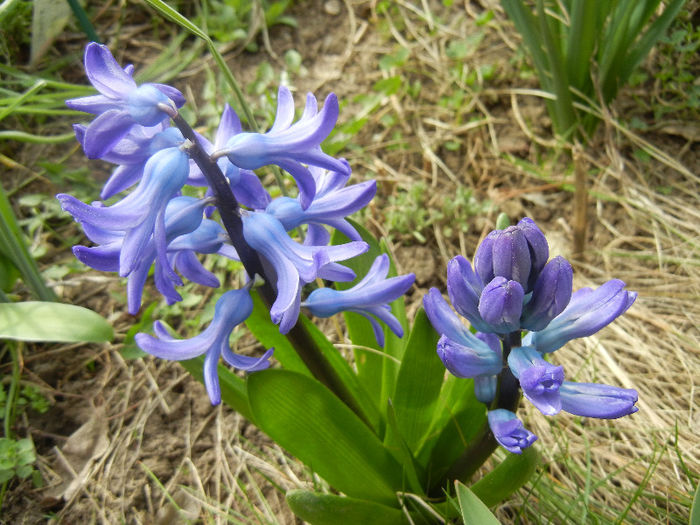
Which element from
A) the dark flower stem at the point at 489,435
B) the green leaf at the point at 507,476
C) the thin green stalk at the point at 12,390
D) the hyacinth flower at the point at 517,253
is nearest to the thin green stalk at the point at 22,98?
the thin green stalk at the point at 12,390

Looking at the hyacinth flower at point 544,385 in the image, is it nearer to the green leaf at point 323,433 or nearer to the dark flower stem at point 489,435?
the dark flower stem at point 489,435

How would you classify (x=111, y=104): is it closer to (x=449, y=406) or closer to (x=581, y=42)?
(x=449, y=406)

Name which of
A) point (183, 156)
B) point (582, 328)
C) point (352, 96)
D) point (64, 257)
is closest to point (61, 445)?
point (64, 257)

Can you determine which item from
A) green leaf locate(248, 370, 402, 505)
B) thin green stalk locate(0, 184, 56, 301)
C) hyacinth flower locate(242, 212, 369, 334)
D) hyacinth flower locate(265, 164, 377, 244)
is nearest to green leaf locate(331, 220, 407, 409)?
green leaf locate(248, 370, 402, 505)

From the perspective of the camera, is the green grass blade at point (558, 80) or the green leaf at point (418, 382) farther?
the green grass blade at point (558, 80)

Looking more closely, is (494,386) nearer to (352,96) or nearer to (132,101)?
(132,101)

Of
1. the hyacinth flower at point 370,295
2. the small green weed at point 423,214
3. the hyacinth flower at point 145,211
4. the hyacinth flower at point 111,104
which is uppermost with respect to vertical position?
the hyacinth flower at point 111,104
